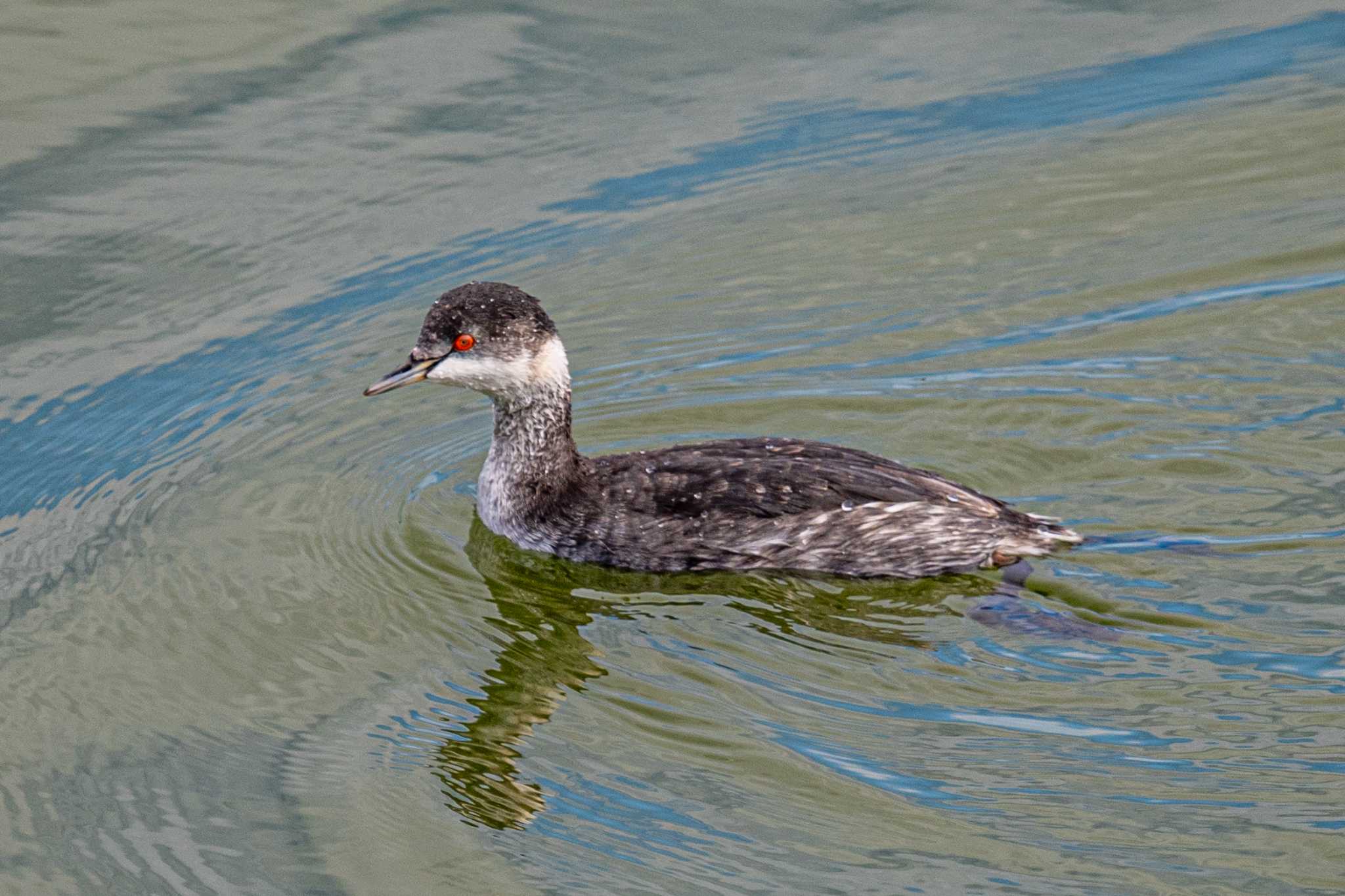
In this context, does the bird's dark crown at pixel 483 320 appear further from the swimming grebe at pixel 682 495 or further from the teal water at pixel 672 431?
the teal water at pixel 672 431

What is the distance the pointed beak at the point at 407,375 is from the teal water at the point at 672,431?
849 mm

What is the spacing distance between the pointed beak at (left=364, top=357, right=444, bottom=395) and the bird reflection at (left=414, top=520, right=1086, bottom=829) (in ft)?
3.01

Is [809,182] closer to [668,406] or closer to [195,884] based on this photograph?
[668,406]

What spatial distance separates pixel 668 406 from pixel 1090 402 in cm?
233

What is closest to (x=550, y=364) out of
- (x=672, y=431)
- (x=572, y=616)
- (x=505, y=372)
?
(x=505, y=372)

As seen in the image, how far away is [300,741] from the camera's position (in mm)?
7246

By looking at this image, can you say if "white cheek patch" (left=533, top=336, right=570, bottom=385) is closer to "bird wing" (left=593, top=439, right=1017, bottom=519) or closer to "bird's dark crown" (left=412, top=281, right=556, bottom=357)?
"bird's dark crown" (left=412, top=281, right=556, bottom=357)

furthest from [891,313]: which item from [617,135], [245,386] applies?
[245,386]

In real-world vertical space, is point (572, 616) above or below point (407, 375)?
below

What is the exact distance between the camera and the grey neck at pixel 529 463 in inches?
349

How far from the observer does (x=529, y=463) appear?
8.95 metres

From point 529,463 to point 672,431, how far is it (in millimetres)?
1270

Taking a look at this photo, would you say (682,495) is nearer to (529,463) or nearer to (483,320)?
(529,463)

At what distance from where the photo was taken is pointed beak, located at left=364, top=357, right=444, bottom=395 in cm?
857
